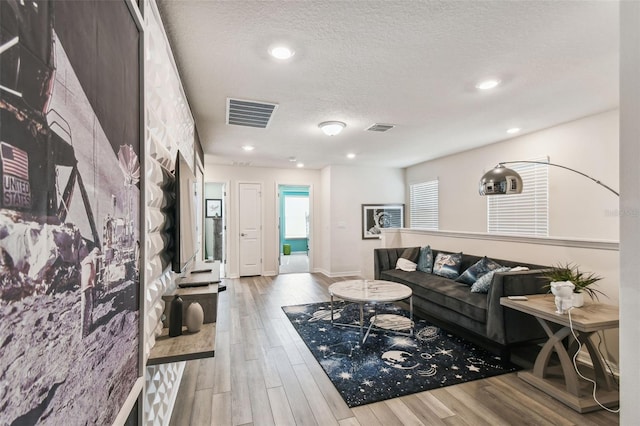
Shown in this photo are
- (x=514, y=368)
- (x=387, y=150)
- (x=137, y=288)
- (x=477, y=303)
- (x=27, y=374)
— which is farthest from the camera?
(x=387, y=150)

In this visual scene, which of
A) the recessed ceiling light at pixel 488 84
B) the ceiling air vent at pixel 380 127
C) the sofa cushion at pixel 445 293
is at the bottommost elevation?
the sofa cushion at pixel 445 293

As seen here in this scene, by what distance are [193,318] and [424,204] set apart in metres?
5.55

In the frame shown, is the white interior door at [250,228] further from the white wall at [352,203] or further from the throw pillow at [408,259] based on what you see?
the throw pillow at [408,259]

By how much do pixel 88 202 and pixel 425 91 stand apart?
8.96 ft

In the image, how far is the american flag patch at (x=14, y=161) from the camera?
463mm

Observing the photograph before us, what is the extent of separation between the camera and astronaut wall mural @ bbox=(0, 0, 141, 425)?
1.57 feet

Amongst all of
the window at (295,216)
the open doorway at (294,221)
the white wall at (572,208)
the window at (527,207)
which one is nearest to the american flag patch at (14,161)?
the white wall at (572,208)

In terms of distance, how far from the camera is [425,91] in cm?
271

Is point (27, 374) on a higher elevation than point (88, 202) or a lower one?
lower

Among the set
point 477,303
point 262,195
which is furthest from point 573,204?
point 262,195

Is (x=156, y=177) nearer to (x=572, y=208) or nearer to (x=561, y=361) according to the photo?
(x=561, y=361)


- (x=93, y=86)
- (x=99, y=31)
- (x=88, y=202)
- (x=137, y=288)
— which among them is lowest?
(x=137, y=288)

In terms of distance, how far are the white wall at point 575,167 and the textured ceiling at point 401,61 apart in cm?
24

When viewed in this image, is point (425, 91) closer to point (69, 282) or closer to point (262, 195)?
point (69, 282)
